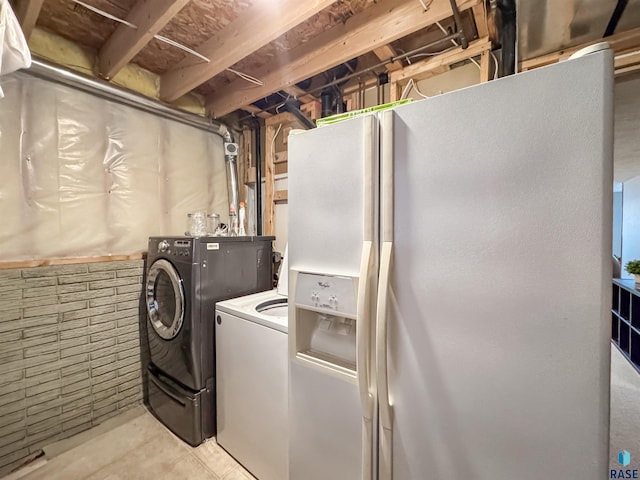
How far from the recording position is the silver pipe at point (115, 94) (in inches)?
69.2

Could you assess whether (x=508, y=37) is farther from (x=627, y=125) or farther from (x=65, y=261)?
(x=65, y=261)

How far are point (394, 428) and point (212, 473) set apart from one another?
52.5 inches

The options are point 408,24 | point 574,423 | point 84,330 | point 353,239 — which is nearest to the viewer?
point 574,423

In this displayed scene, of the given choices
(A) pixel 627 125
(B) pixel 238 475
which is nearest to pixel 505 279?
(B) pixel 238 475

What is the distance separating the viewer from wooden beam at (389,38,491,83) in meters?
1.69

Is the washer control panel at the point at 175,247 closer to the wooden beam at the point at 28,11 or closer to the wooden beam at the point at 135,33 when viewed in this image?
the wooden beam at the point at 135,33

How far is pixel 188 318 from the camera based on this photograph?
69.7 inches

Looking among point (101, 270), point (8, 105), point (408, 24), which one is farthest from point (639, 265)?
point (8, 105)

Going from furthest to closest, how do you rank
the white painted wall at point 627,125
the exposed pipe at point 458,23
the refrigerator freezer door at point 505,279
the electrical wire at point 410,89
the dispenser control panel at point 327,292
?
the white painted wall at point 627,125
the electrical wire at point 410,89
the exposed pipe at point 458,23
the dispenser control panel at point 327,292
the refrigerator freezer door at point 505,279

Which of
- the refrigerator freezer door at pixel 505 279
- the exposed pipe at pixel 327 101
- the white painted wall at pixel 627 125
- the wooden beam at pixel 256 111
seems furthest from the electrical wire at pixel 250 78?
the white painted wall at pixel 627 125

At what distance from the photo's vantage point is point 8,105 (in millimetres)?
1674

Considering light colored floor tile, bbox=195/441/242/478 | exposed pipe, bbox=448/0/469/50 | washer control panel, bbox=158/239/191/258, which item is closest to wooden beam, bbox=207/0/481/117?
exposed pipe, bbox=448/0/469/50

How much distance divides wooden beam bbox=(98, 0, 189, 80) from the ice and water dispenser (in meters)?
1.53

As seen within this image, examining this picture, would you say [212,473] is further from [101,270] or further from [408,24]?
[408,24]
